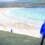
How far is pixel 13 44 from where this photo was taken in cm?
106

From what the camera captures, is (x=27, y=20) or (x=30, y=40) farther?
(x=27, y=20)

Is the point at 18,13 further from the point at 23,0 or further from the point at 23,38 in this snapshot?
the point at 23,0

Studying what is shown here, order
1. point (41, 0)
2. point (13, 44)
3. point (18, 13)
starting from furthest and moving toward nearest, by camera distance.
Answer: point (18, 13)
point (13, 44)
point (41, 0)

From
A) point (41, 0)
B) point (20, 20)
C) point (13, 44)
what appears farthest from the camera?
point (20, 20)

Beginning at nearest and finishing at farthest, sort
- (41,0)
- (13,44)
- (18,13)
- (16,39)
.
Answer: (41,0)
(13,44)
(16,39)
(18,13)

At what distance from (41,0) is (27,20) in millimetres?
3337

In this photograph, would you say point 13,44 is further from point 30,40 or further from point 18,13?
point 18,13

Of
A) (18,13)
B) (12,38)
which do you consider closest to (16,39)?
(12,38)

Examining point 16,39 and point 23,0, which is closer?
point 23,0

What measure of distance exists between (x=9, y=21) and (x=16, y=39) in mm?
2632

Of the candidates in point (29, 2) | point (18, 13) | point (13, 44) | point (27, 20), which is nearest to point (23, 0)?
point (29, 2)

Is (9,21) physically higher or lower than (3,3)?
lower

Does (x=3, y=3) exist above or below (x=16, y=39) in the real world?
above

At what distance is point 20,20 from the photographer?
3.84 metres
